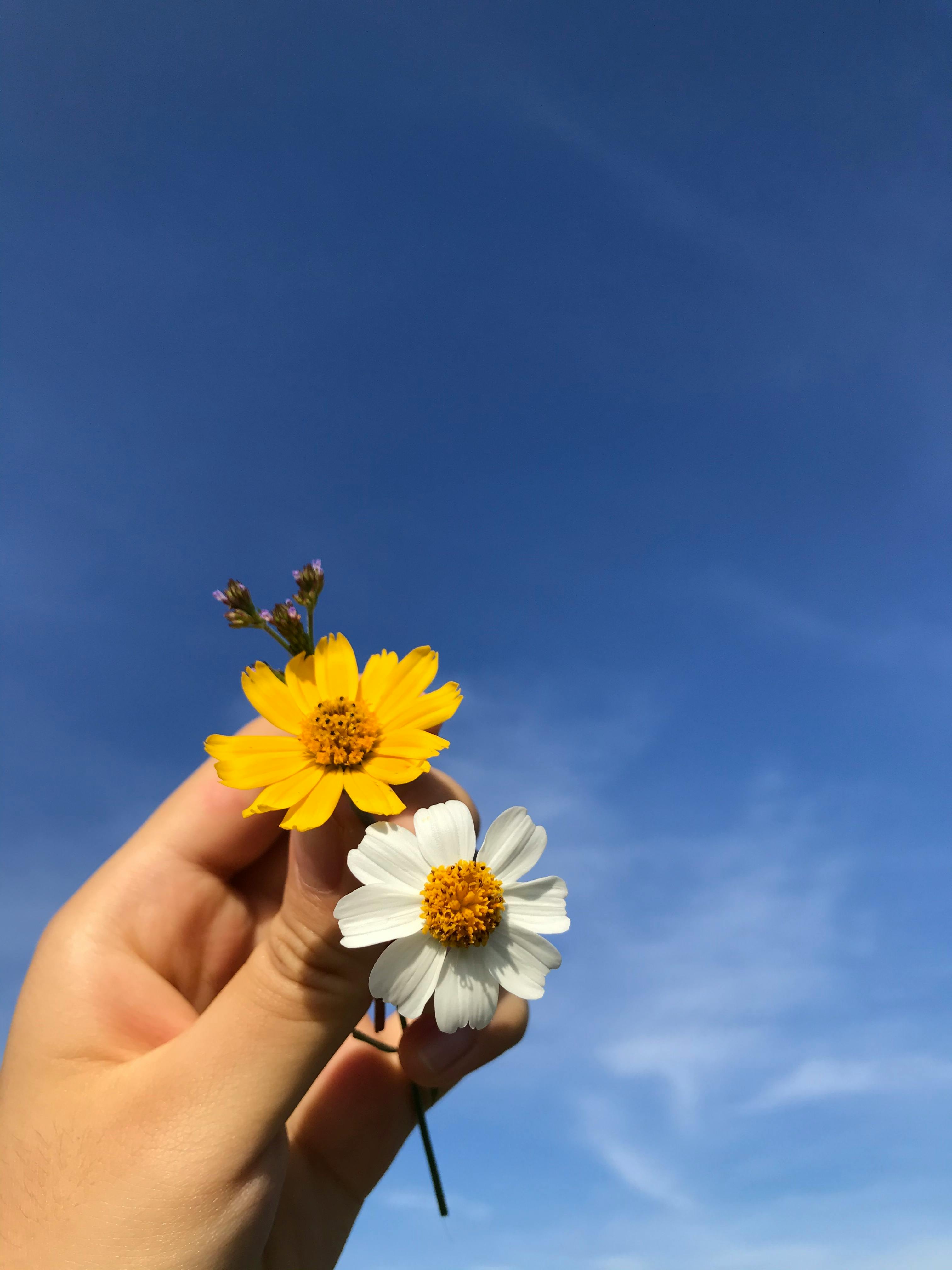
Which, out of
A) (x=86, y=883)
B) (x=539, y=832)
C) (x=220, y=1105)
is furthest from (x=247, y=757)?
(x=86, y=883)

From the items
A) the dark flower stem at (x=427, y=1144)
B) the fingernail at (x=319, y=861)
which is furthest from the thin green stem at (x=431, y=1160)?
the fingernail at (x=319, y=861)

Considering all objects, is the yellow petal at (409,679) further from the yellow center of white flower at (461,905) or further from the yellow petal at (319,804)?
the yellow center of white flower at (461,905)

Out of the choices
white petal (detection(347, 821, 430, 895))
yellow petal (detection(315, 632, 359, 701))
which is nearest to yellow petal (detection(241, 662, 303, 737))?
yellow petal (detection(315, 632, 359, 701))

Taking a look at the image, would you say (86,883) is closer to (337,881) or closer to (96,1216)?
(96,1216)

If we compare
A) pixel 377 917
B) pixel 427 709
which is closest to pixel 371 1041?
pixel 377 917

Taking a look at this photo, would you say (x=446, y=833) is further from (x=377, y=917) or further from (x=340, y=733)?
(x=340, y=733)
